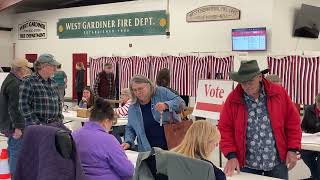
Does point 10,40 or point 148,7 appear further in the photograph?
point 10,40

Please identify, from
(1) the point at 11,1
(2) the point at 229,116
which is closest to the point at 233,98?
(2) the point at 229,116

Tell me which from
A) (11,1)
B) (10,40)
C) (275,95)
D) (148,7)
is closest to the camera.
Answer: (275,95)

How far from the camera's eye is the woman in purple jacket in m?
3.17

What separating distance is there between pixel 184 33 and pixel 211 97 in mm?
6536

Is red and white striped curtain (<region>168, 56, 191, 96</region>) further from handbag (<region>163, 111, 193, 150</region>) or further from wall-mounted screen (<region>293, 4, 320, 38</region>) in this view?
handbag (<region>163, 111, 193, 150</region>)

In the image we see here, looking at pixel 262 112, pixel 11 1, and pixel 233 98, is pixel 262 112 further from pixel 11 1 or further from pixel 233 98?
pixel 11 1

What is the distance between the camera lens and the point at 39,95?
4.49 metres

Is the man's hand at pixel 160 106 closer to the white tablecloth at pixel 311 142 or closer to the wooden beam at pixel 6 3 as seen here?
the white tablecloth at pixel 311 142

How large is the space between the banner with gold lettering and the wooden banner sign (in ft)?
3.35

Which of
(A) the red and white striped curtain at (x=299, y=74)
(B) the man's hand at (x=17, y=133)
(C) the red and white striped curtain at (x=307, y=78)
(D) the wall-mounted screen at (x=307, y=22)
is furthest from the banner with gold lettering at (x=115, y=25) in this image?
(B) the man's hand at (x=17, y=133)

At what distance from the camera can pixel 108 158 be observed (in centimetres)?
321

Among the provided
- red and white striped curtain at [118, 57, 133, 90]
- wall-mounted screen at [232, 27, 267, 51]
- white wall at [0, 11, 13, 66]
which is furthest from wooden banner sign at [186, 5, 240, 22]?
white wall at [0, 11, 13, 66]

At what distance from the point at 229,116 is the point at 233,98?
5.7 inches

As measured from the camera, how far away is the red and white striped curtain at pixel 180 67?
10031 mm
